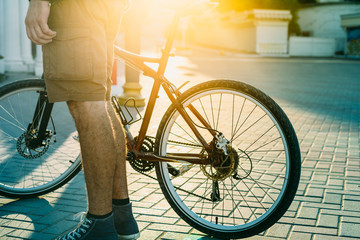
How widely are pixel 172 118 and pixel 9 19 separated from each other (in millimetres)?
12903

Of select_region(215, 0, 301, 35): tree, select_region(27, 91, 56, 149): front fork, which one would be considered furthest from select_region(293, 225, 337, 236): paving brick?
select_region(215, 0, 301, 35): tree

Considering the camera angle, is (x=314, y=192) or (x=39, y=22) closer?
(x=39, y=22)

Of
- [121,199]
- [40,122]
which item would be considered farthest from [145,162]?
[40,122]

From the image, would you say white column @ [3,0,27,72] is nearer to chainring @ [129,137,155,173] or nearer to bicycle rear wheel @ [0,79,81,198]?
bicycle rear wheel @ [0,79,81,198]

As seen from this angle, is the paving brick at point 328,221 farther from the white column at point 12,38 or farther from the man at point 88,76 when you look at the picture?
the white column at point 12,38

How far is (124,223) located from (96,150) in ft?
1.62

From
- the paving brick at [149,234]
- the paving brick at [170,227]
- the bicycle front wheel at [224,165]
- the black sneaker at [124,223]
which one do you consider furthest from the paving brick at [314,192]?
the black sneaker at [124,223]

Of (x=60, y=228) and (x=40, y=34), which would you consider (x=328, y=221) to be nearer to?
(x=60, y=228)

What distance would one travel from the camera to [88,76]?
223 centimetres

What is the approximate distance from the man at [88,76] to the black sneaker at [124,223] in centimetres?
9

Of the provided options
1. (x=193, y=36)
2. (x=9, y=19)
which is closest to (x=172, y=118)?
(x=9, y=19)

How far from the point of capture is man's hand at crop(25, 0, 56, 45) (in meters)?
2.15

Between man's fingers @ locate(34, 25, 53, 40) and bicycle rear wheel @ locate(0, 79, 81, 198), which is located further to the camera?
bicycle rear wheel @ locate(0, 79, 81, 198)

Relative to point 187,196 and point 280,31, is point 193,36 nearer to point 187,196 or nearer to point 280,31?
point 280,31
